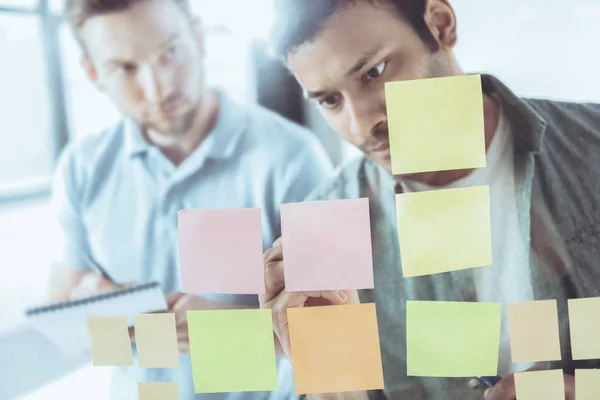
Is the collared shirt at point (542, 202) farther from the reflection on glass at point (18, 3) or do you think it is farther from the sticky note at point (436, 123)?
the reflection on glass at point (18, 3)

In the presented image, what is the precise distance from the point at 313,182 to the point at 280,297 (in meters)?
0.18

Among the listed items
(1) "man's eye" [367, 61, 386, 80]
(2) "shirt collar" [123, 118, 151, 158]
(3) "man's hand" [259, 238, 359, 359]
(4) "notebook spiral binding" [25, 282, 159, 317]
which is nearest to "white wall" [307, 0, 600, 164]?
(1) "man's eye" [367, 61, 386, 80]

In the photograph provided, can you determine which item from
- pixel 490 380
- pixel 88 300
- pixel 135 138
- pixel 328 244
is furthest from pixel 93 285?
pixel 490 380

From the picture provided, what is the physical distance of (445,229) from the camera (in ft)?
2.33

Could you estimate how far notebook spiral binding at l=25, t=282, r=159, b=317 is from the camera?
765mm

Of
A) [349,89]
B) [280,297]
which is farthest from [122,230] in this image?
[349,89]

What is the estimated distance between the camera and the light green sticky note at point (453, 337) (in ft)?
2.38

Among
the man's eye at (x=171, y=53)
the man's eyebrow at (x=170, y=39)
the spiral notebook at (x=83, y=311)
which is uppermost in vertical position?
the man's eyebrow at (x=170, y=39)

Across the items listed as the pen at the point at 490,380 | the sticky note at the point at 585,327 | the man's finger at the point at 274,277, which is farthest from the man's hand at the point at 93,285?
the sticky note at the point at 585,327

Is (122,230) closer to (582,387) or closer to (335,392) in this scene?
(335,392)

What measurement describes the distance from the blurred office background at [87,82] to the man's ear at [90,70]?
0.01 meters

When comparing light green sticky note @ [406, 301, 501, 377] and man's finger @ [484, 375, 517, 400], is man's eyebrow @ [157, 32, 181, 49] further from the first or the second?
man's finger @ [484, 375, 517, 400]

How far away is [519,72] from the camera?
2.31 feet

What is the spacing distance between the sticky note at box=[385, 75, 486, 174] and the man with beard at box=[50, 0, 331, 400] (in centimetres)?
12
